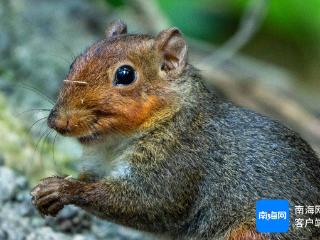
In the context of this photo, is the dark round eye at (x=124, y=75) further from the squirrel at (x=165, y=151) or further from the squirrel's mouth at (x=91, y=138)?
the squirrel's mouth at (x=91, y=138)

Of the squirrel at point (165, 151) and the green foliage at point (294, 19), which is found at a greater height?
the green foliage at point (294, 19)

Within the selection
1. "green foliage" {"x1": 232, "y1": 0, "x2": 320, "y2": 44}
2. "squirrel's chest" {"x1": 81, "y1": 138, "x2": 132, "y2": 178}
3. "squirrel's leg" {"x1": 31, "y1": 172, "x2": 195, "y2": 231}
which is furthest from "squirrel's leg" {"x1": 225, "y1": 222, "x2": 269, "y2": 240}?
"green foliage" {"x1": 232, "y1": 0, "x2": 320, "y2": 44}

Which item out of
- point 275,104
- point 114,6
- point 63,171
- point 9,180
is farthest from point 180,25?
point 9,180

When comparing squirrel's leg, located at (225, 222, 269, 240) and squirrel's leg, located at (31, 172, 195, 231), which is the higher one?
squirrel's leg, located at (31, 172, 195, 231)

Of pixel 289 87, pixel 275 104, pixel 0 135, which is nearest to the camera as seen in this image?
pixel 0 135

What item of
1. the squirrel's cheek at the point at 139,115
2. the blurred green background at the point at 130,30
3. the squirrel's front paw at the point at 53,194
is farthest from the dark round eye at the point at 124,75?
the blurred green background at the point at 130,30

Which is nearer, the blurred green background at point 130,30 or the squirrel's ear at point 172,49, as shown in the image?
the squirrel's ear at point 172,49

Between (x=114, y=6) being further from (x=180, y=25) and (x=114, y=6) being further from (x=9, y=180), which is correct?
(x=9, y=180)

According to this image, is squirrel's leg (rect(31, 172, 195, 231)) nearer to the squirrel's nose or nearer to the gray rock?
the squirrel's nose
